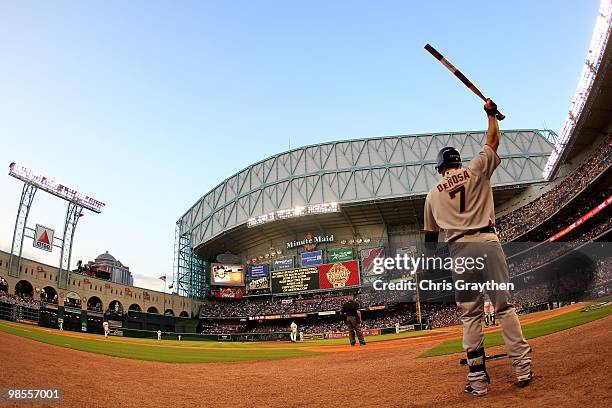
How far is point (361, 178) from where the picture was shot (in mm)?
50281

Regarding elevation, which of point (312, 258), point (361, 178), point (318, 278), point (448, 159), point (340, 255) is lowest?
point (448, 159)

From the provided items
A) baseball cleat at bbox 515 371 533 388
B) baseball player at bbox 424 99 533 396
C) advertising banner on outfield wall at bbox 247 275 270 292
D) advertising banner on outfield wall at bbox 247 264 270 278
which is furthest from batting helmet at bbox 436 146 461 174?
advertising banner on outfield wall at bbox 247 264 270 278

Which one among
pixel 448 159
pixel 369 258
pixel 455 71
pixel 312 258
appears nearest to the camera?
pixel 448 159

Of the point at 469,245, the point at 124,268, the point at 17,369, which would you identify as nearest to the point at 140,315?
the point at 17,369

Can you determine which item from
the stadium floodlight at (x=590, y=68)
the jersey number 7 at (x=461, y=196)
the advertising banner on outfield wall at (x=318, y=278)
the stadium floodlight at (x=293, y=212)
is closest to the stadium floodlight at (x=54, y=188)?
the stadium floodlight at (x=293, y=212)

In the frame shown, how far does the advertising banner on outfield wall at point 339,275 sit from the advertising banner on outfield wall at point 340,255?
117 centimetres

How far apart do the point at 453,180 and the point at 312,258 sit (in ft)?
156

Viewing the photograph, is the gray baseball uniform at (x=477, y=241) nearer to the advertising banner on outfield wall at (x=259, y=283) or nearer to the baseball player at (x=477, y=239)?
the baseball player at (x=477, y=239)

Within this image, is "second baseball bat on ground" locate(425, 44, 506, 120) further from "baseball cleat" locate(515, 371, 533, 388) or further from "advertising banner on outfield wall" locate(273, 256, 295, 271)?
"advertising banner on outfield wall" locate(273, 256, 295, 271)

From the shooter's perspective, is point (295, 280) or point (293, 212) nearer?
point (293, 212)

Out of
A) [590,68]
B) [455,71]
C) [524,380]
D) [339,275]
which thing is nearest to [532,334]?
[524,380]

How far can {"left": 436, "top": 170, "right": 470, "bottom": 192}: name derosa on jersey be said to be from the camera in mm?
3842

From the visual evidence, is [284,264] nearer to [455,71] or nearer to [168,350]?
[168,350]

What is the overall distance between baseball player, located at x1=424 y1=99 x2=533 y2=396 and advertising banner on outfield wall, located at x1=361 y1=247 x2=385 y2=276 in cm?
4542
